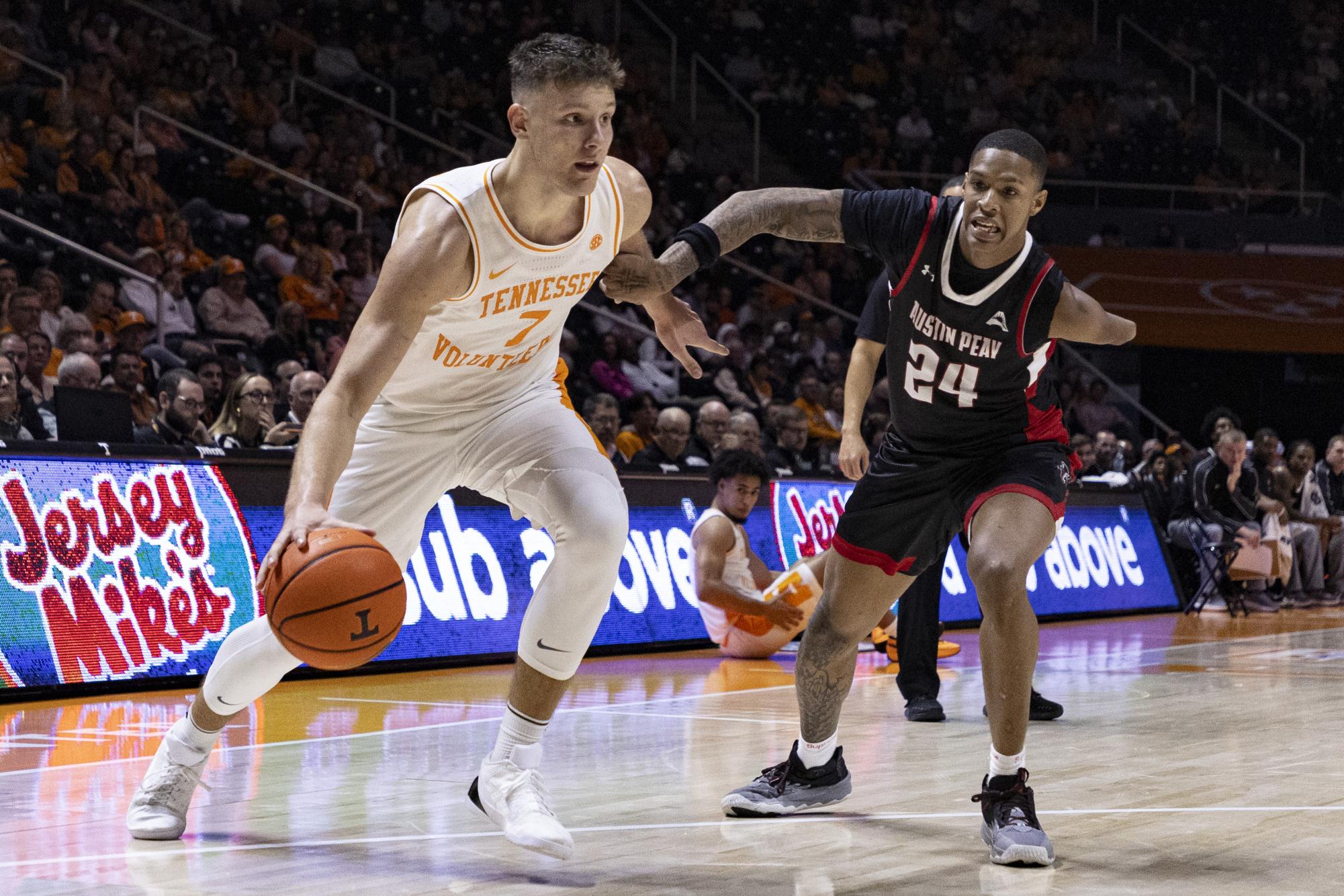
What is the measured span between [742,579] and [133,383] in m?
3.89

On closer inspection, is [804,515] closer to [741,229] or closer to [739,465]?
[739,465]

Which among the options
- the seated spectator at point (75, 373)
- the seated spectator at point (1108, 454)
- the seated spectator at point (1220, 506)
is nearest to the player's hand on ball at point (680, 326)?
the seated spectator at point (75, 373)

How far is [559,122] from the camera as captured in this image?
4.02 m

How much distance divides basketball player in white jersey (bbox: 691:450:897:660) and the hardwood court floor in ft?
2.74

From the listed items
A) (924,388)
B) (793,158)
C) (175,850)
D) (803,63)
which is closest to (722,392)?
(793,158)

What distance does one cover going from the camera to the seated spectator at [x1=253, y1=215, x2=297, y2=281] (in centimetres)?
1341

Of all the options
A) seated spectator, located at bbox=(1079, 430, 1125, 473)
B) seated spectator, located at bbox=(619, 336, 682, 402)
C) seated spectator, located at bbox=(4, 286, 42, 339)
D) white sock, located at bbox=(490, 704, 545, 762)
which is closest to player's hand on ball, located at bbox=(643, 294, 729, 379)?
white sock, located at bbox=(490, 704, 545, 762)

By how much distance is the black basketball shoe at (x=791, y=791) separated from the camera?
4.66 m

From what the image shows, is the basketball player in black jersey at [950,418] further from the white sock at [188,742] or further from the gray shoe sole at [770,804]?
the white sock at [188,742]

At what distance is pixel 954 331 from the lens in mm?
4598

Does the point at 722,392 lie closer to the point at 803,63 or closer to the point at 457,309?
the point at 803,63

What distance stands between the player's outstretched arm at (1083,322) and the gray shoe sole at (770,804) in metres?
1.51

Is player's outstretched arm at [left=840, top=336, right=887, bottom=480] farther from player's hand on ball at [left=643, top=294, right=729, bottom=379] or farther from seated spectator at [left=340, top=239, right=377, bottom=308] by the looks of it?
seated spectator at [left=340, top=239, right=377, bottom=308]

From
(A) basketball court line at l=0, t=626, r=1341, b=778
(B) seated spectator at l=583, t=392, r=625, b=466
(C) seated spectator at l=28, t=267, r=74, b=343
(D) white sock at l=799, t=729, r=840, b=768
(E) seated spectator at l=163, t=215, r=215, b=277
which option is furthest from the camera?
(E) seated spectator at l=163, t=215, r=215, b=277
